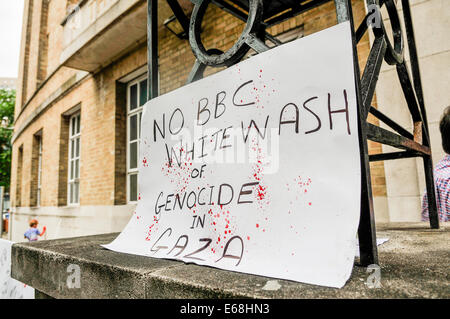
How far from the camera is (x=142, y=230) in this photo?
108 centimetres

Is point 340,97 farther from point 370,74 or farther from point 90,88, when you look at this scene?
point 90,88

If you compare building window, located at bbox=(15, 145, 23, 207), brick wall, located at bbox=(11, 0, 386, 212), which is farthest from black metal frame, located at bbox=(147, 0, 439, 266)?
building window, located at bbox=(15, 145, 23, 207)

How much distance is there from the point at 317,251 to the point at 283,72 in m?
0.50

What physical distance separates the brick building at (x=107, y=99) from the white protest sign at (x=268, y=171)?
2.30 meters

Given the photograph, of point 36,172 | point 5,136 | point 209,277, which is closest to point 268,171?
point 209,277

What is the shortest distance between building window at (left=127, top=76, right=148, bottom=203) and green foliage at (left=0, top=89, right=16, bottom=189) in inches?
744

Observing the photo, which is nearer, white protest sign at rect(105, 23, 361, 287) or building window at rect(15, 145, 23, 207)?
white protest sign at rect(105, 23, 361, 287)

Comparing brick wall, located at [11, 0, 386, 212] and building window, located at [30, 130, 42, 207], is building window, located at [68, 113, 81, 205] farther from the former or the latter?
building window, located at [30, 130, 42, 207]

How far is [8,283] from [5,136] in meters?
21.9

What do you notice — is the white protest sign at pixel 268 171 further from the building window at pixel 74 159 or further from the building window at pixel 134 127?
the building window at pixel 74 159

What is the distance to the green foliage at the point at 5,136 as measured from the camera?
64.7ft

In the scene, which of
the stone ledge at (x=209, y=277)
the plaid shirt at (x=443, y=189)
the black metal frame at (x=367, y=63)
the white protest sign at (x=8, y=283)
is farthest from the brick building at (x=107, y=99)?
the white protest sign at (x=8, y=283)

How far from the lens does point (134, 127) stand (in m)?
5.89

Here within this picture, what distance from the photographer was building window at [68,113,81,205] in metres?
7.61
